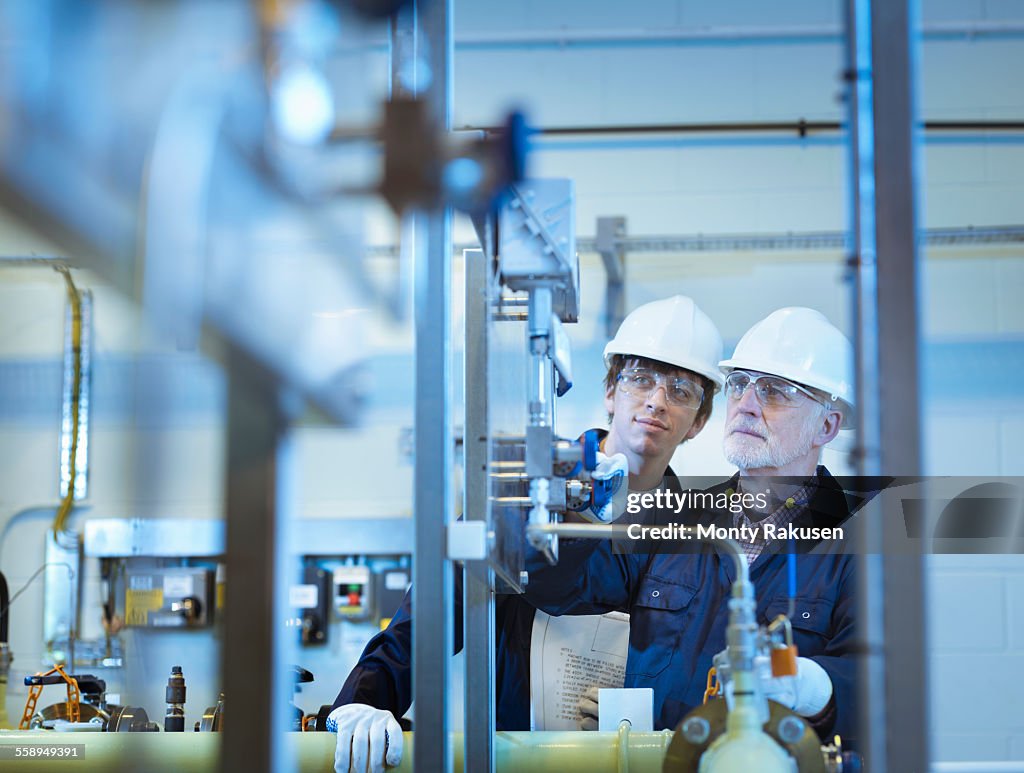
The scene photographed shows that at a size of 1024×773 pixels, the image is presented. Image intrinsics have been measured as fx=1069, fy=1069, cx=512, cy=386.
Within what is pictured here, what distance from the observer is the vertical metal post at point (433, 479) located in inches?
50.6

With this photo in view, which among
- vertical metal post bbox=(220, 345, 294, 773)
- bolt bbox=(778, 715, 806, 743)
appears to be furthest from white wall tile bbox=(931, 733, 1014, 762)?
vertical metal post bbox=(220, 345, 294, 773)

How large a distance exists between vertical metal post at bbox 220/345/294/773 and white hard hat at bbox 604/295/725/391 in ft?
7.14

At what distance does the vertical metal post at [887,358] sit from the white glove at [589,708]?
4.95 ft

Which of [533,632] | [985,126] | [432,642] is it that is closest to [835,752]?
[432,642]

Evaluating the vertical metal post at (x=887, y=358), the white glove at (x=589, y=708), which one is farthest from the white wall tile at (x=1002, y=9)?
the vertical metal post at (x=887, y=358)

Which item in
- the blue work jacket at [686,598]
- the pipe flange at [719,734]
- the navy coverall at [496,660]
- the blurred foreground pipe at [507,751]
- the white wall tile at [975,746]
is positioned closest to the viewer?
the pipe flange at [719,734]

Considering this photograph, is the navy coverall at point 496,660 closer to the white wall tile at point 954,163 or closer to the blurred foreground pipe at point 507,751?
the blurred foreground pipe at point 507,751

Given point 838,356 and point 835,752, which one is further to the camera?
point 838,356

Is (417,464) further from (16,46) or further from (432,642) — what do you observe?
(16,46)

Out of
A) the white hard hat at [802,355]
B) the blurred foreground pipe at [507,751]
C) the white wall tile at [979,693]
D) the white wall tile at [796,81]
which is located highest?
the white wall tile at [796,81]

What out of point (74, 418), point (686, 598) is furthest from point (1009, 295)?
point (74, 418)

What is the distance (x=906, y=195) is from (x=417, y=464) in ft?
2.11

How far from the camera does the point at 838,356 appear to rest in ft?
8.52

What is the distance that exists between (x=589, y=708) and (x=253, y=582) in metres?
2.04
